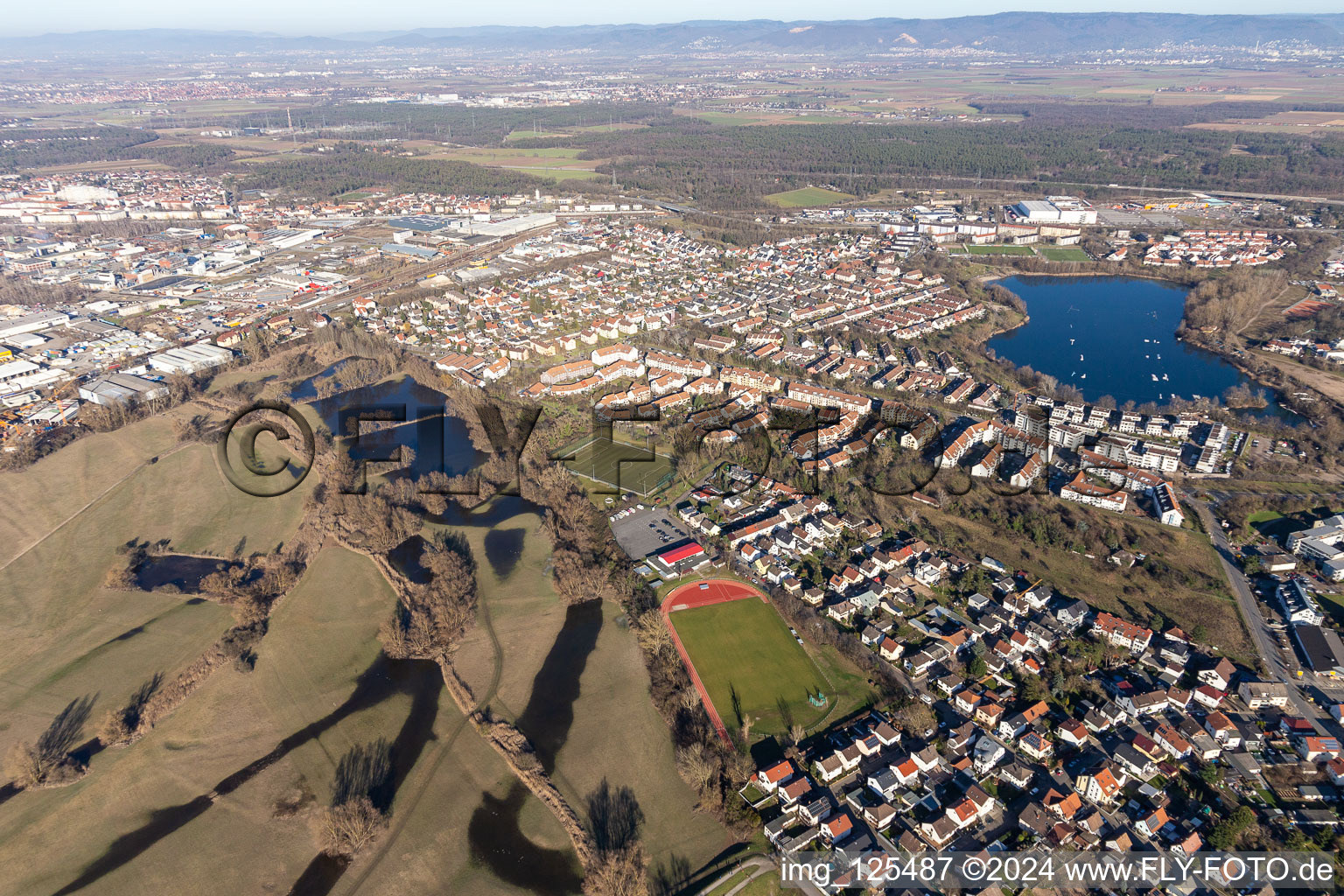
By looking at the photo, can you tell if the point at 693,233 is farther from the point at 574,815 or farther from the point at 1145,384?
the point at 574,815

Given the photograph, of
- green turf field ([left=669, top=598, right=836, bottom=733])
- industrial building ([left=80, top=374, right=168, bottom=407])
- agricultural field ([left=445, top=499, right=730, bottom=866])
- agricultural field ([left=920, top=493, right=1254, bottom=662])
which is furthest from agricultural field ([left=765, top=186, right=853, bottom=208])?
green turf field ([left=669, top=598, right=836, bottom=733])

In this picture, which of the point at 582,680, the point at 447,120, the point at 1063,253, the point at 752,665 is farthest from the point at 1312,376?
the point at 447,120

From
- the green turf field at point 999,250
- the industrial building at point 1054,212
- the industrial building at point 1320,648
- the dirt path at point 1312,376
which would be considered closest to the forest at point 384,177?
the green turf field at point 999,250

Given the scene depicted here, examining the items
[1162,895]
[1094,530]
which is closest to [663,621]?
[1162,895]

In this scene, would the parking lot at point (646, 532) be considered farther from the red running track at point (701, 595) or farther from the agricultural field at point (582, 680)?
the agricultural field at point (582, 680)

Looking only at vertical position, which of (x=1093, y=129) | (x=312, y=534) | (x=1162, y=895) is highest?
(x=1093, y=129)

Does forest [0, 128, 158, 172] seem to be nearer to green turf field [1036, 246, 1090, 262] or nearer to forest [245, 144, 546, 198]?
forest [245, 144, 546, 198]
